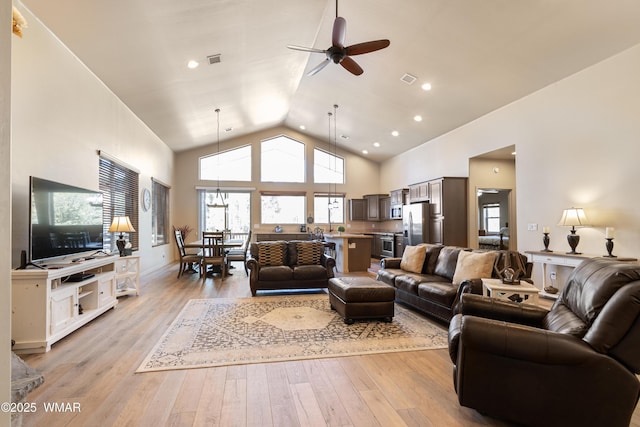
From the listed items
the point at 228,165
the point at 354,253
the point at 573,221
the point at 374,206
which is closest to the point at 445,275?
the point at 573,221

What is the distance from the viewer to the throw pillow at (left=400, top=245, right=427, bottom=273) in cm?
454

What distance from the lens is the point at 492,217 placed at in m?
9.15

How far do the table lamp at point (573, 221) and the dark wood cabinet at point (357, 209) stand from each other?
21.8 feet

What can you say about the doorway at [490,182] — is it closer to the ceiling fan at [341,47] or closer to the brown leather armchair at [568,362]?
the ceiling fan at [341,47]

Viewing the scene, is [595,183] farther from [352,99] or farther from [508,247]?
[352,99]

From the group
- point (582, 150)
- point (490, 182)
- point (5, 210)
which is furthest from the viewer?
point (490, 182)

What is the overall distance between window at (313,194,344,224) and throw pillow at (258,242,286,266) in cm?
536

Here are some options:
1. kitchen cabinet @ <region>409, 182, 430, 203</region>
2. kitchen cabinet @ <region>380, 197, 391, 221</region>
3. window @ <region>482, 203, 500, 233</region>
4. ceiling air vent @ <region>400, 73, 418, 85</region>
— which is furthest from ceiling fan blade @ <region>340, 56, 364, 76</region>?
window @ <region>482, 203, 500, 233</region>

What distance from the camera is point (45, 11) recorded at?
318 centimetres

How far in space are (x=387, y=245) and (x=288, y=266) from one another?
490 centimetres

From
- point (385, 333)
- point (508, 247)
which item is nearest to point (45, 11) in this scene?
point (385, 333)

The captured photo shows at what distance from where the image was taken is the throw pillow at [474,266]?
3.55 m

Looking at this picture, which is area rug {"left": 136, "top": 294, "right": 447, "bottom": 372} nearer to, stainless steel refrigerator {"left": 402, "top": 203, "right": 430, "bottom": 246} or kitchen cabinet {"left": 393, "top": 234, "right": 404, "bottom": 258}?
stainless steel refrigerator {"left": 402, "top": 203, "right": 430, "bottom": 246}

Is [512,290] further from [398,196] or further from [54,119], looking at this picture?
[398,196]
